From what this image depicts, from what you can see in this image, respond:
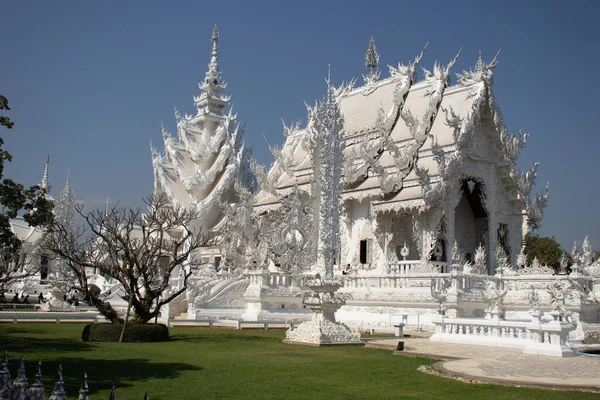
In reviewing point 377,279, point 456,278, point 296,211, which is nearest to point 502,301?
point 456,278

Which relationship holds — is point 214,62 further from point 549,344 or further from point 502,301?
point 549,344

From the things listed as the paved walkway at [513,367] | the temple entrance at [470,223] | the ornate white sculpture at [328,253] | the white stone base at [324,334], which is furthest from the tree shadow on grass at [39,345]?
the temple entrance at [470,223]

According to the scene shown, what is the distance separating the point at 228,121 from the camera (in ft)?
122

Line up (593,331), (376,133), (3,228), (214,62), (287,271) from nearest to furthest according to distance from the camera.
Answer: (3,228)
(593,331)
(287,271)
(376,133)
(214,62)

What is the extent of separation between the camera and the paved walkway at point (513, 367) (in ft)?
24.5

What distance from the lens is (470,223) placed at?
25844 millimetres

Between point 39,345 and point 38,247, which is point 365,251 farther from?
point 38,247

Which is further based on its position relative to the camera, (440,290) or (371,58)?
(371,58)

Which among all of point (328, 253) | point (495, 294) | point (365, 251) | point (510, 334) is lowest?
point (510, 334)

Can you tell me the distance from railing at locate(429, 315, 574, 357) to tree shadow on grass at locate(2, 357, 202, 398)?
5464 mm

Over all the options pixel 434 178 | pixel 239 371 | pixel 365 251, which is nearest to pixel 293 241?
pixel 365 251

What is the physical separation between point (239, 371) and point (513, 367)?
3.61 metres

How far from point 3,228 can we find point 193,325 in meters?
7.36

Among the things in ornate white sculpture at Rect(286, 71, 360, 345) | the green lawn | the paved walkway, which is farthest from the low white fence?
the paved walkway
